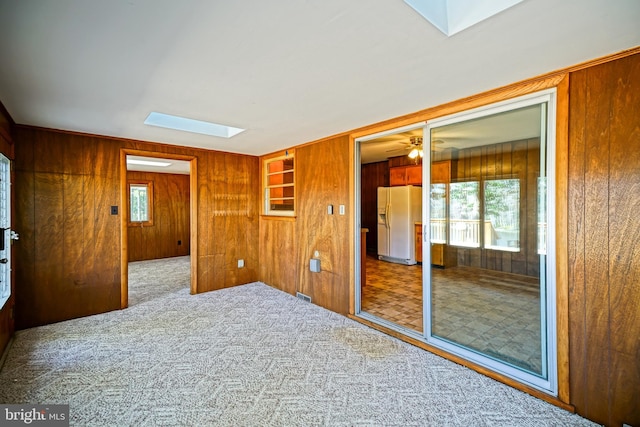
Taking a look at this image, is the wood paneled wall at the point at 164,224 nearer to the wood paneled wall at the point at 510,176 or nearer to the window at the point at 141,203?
the window at the point at 141,203

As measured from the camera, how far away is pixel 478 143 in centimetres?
253

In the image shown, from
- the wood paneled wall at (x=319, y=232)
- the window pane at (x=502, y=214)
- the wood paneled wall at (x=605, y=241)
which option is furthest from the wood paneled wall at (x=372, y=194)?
the wood paneled wall at (x=605, y=241)

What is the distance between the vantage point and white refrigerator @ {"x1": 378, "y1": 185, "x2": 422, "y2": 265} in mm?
6262

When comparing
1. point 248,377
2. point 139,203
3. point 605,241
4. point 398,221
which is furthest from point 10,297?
point 398,221

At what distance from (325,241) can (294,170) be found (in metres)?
1.21

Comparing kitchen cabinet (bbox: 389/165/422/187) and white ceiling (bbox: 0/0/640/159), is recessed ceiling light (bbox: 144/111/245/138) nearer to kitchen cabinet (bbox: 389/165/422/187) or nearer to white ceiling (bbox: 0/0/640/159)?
white ceiling (bbox: 0/0/640/159)

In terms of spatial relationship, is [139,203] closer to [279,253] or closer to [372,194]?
[279,253]

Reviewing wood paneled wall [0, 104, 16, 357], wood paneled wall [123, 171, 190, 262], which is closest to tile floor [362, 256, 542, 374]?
wood paneled wall [0, 104, 16, 357]

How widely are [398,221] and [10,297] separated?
19.8 feet

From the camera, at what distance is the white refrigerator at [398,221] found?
6.26 metres

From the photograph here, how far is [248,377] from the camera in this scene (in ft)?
7.44

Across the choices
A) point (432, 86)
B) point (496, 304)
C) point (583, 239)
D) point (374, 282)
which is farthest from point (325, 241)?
point (583, 239)

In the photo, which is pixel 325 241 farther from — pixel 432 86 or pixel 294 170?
pixel 432 86

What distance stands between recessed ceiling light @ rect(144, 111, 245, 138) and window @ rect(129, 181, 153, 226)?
4.86 meters
